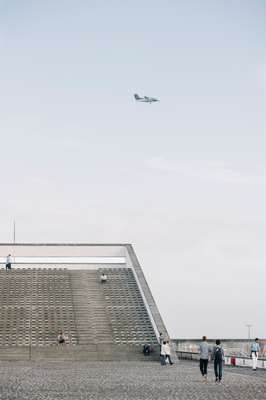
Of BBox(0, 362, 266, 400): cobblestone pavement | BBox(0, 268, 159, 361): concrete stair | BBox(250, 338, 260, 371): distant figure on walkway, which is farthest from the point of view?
BBox(0, 268, 159, 361): concrete stair

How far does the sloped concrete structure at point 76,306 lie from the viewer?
3903 cm

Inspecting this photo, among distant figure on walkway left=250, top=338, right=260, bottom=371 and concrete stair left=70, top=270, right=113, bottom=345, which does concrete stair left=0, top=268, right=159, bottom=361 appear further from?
distant figure on walkway left=250, top=338, right=260, bottom=371

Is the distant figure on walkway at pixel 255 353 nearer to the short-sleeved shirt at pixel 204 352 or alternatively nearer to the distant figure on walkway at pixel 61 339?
the short-sleeved shirt at pixel 204 352

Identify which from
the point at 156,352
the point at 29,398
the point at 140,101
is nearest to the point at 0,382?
the point at 29,398

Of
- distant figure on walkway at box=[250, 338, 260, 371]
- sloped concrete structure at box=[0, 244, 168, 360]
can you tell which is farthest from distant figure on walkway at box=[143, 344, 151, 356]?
distant figure on walkway at box=[250, 338, 260, 371]

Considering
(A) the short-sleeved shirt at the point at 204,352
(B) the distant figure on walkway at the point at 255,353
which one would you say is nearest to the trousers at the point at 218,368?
(A) the short-sleeved shirt at the point at 204,352

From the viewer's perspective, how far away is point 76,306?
44.9 metres

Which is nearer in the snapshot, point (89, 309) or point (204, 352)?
point (204, 352)

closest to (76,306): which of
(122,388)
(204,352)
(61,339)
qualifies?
(61,339)

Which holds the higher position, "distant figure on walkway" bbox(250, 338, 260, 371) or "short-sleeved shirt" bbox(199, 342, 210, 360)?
"distant figure on walkway" bbox(250, 338, 260, 371)

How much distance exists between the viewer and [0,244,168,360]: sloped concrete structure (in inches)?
1537

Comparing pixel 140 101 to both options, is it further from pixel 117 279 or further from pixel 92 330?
pixel 92 330

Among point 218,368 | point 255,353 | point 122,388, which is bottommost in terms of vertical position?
point 122,388

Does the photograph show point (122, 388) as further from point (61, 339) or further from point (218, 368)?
point (61, 339)
